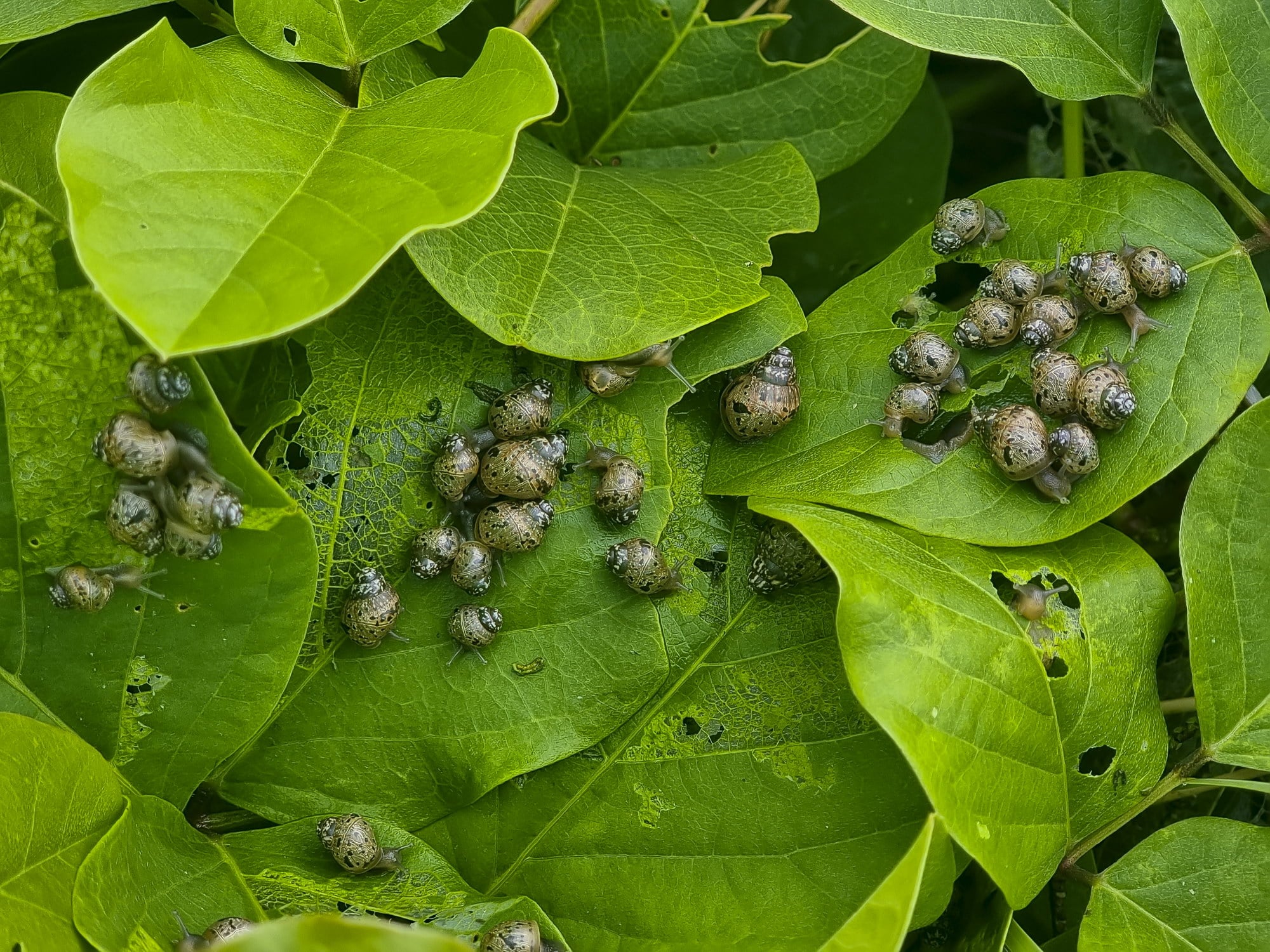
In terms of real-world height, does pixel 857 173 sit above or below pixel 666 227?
below

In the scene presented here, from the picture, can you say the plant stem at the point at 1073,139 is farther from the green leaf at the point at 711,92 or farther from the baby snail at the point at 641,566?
the baby snail at the point at 641,566

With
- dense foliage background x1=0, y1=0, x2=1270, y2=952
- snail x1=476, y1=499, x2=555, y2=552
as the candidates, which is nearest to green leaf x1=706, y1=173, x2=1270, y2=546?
dense foliage background x1=0, y1=0, x2=1270, y2=952

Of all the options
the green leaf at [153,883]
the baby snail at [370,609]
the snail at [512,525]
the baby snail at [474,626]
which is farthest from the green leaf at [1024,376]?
the green leaf at [153,883]

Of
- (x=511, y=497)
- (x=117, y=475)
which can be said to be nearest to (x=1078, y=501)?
(x=511, y=497)

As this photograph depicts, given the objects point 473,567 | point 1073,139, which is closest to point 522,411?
point 473,567

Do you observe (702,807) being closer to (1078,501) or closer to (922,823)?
(922,823)

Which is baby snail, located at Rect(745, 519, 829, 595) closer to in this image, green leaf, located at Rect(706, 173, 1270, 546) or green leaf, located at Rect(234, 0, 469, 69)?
green leaf, located at Rect(706, 173, 1270, 546)
